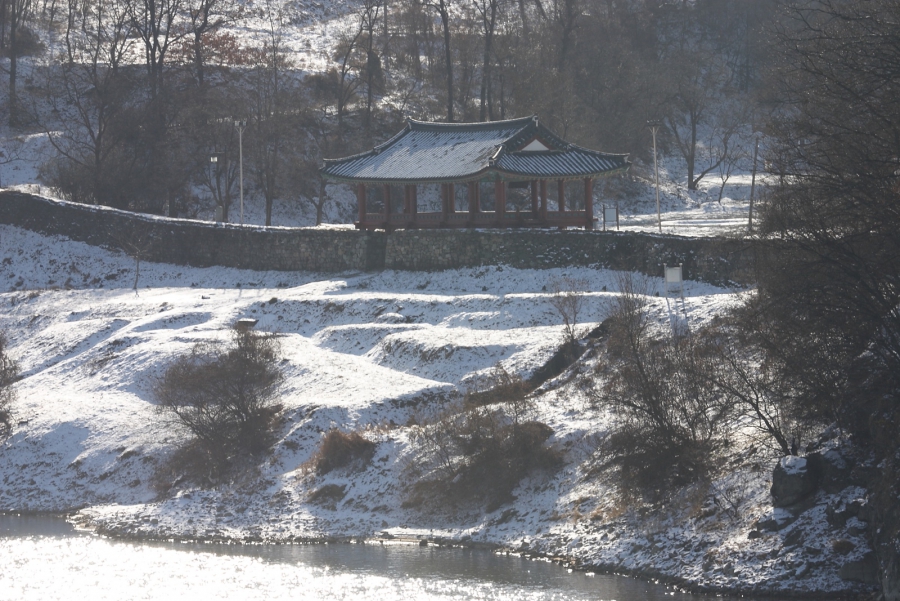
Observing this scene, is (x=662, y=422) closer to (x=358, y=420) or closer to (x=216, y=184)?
(x=358, y=420)

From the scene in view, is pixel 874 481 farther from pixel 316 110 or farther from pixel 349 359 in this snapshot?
pixel 316 110

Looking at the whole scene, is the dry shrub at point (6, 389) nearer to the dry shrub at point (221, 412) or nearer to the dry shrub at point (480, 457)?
the dry shrub at point (221, 412)

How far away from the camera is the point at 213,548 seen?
23469 millimetres

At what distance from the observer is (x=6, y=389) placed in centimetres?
3247

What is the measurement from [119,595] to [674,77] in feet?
234

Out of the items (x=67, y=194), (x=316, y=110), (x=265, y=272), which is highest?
(x=316, y=110)

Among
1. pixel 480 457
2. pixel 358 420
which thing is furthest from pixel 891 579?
pixel 358 420

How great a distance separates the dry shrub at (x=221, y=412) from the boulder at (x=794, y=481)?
44.2ft

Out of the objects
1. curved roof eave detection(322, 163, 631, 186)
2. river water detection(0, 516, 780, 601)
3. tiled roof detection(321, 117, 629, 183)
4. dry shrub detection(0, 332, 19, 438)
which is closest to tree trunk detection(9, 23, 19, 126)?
tiled roof detection(321, 117, 629, 183)

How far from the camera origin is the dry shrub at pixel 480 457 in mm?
24203

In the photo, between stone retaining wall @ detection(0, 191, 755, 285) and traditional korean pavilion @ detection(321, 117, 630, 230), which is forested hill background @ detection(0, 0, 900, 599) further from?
traditional korean pavilion @ detection(321, 117, 630, 230)

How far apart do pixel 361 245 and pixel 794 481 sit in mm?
26144

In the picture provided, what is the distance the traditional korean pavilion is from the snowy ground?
375 cm

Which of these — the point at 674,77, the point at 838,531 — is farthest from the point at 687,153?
the point at 838,531
